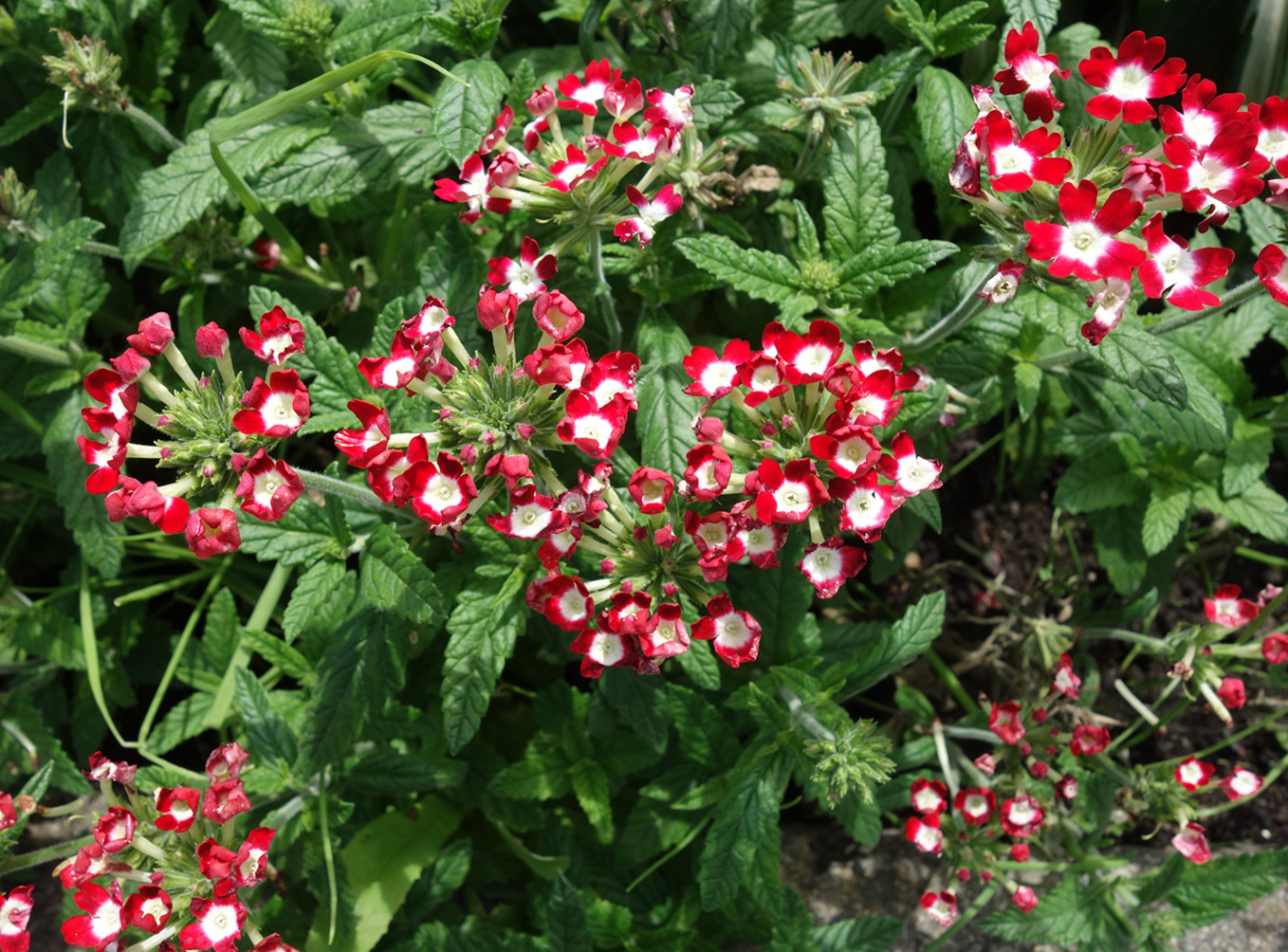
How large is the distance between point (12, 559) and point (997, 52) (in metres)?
4.87

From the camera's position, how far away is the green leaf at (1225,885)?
3.21 m

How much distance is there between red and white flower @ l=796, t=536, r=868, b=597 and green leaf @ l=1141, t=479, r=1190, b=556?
160 cm

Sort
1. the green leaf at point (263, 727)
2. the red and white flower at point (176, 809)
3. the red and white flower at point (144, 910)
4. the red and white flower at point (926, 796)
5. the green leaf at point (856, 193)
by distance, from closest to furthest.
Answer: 1. the red and white flower at point (144, 910)
2. the red and white flower at point (176, 809)
3. the green leaf at point (856, 193)
4. the green leaf at point (263, 727)
5. the red and white flower at point (926, 796)

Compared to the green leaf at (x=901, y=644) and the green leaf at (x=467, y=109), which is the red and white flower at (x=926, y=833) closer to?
the green leaf at (x=901, y=644)

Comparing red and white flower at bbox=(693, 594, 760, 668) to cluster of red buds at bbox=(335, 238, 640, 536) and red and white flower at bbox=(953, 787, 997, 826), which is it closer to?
cluster of red buds at bbox=(335, 238, 640, 536)

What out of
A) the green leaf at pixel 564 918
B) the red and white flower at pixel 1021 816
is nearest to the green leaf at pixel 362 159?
the green leaf at pixel 564 918

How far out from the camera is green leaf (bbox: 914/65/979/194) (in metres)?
2.89

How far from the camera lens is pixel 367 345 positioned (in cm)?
357

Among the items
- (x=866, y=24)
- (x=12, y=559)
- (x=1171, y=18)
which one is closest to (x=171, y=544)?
(x=12, y=559)

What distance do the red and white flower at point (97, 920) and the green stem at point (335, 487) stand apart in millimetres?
1210

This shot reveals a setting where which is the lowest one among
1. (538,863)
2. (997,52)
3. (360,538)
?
(538,863)

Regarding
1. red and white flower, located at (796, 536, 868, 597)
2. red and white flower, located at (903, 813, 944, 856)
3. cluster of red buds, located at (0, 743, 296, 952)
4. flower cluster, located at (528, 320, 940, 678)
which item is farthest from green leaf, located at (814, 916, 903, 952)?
cluster of red buds, located at (0, 743, 296, 952)

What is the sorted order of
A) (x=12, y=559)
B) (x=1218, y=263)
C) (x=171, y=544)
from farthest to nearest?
(x=12, y=559)
(x=171, y=544)
(x=1218, y=263)

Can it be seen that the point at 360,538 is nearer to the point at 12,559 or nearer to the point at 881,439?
the point at 881,439
